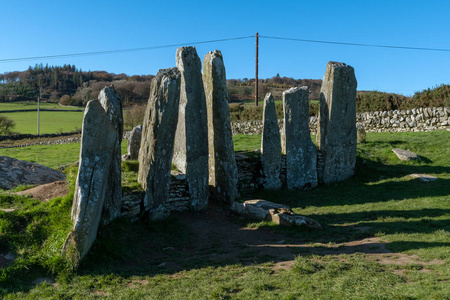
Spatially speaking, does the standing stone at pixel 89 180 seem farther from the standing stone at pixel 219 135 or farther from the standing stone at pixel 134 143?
the standing stone at pixel 134 143

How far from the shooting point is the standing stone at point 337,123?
49.3 ft

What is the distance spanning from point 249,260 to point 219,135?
5.62 metres

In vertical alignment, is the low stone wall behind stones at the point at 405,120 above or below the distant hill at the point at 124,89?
below

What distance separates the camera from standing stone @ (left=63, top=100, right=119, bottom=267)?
7.24 metres

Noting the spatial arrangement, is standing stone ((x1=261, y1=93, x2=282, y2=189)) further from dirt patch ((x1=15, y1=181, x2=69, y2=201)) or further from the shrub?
the shrub

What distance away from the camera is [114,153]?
8.66 metres

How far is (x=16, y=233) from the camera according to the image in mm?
7812

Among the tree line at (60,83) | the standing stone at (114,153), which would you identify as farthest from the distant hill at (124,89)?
the standing stone at (114,153)

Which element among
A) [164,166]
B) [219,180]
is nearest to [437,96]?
[219,180]

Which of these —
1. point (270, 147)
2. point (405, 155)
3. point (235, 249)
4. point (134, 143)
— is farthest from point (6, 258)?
point (405, 155)

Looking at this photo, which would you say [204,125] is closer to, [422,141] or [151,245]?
[151,245]

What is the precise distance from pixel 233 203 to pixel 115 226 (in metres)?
3.98

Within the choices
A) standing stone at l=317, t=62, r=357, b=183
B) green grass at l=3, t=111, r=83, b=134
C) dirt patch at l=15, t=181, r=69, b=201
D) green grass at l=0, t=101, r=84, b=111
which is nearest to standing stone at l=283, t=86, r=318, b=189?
standing stone at l=317, t=62, r=357, b=183

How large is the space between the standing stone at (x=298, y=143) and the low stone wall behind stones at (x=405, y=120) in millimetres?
10179
